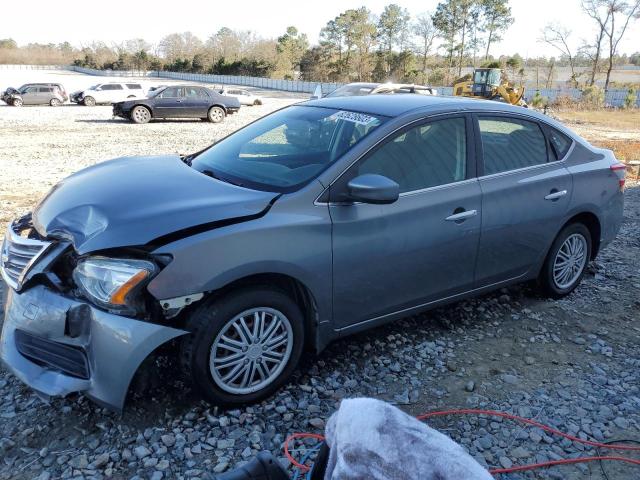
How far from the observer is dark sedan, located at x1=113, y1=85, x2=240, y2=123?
2023cm

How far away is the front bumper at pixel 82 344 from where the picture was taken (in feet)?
8.11

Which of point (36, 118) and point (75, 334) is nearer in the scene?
point (75, 334)

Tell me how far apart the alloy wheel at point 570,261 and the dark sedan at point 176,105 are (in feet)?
61.7

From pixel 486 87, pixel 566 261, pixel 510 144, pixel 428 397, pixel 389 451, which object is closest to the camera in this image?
pixel 389 451

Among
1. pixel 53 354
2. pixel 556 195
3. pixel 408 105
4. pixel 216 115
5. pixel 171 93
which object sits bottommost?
pixel 216 115

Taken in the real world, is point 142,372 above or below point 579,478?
above

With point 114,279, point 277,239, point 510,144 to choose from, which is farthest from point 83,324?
point 510,144

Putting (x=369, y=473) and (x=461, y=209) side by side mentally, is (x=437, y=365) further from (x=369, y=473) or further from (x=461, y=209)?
(x=369, y=473)

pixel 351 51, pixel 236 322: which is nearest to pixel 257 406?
pixel 236 322

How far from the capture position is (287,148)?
3.56 m

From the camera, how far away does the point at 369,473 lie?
1541mm

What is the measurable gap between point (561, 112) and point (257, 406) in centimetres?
3277

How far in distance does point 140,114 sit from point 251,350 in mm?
19419

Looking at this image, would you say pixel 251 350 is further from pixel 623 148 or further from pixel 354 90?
pixel 354 90
